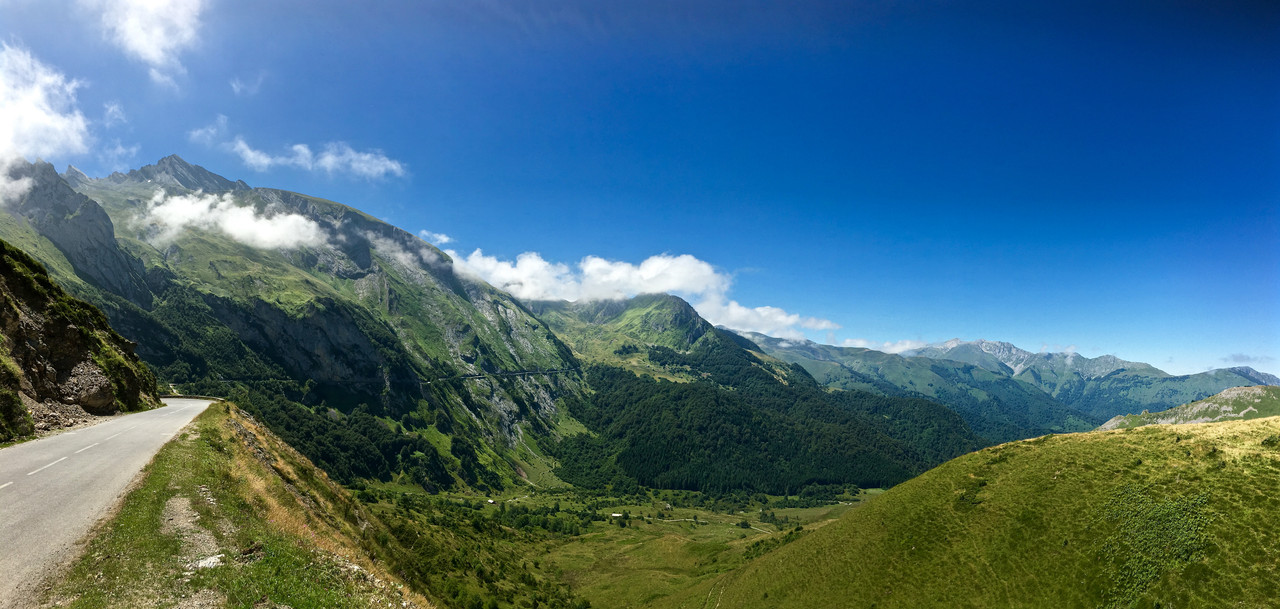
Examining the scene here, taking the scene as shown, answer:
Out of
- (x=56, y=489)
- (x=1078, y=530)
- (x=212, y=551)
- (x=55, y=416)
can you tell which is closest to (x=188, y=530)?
(x=212, y=551)

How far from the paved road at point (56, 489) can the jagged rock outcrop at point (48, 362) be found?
3382mm

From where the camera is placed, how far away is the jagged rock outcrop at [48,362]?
36062 mm

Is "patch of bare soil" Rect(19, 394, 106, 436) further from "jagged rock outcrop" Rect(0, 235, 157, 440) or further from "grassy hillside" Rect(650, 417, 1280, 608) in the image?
"grassy hillside" Rect(650, 417, 1280, 608)

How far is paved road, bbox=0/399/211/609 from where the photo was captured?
16.4 meters

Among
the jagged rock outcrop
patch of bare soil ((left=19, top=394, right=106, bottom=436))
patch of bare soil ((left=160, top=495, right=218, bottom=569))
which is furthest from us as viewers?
patch of bare soil ((left=19, top=394, right=106, bottom=436))

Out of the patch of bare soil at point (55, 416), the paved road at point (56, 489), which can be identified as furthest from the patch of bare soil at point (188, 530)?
the patch of bare soil at point (55, 416)

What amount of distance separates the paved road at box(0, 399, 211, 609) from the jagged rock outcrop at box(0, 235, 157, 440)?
338 centimetres

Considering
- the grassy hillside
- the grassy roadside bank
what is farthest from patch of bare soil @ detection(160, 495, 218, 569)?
the grassy hillside

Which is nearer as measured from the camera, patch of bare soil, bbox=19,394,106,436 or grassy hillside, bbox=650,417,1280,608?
grassy hillside, bbox=650,417,1280,608

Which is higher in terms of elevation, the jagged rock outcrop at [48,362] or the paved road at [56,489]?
the jagged rock outcrop at [48,362]

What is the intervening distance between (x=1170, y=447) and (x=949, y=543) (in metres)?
19.8

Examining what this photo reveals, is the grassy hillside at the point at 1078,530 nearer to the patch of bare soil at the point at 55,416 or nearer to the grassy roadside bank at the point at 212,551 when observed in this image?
the grassy roadside bank at the point at 212,551

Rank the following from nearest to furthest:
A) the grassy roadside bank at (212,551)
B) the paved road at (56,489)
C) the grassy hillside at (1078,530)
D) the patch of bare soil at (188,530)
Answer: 1. the grassy roadside bank at (212,551)
2. the paved road at (56,489)
3. the patch of bare soil at (188,530)
4. the grassy hillside at (1078,530)

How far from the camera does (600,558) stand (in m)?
168
